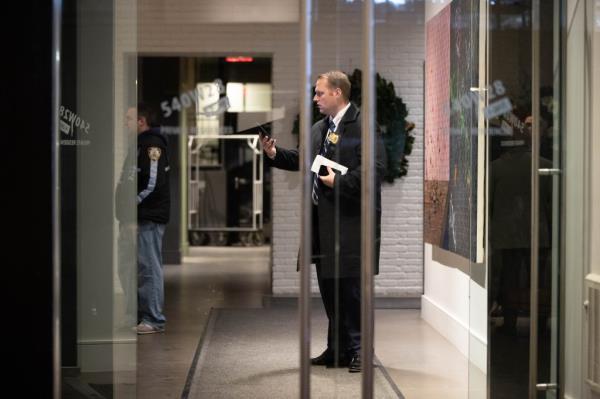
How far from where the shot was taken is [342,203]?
4.12m

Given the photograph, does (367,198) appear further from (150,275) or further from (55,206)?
(55,206)

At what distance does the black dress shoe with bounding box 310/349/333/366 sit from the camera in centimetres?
415

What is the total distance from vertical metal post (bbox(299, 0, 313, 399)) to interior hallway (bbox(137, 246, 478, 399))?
4.3 inches

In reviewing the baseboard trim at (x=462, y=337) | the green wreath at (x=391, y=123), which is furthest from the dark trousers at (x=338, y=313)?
the green wreath at (x=391, y=123)

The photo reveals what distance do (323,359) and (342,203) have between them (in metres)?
0.70

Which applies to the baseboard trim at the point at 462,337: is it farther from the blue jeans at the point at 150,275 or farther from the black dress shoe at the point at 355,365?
the blue jeans at the point at 150,275

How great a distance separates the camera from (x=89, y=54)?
4.05 meters

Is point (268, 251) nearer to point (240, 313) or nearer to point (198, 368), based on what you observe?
point (240, 313)

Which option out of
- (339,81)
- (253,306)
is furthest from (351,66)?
(253,306)

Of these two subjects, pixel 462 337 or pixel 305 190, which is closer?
pixel 305 190

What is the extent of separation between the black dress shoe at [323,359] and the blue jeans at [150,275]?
78cm

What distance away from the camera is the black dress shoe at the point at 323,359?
4152mm
